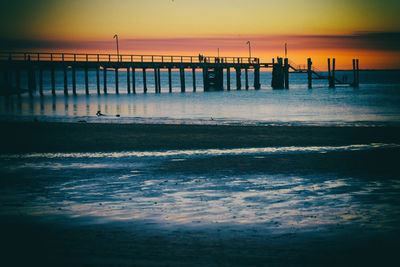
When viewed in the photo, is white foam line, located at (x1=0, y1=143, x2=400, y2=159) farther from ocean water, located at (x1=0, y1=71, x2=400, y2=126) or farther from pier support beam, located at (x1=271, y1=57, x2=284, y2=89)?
pier support beam, located at (x1=271, y1=57, x2=284, y2=89)

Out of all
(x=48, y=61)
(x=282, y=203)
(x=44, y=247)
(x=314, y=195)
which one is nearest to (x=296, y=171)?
(x=314, y=195)

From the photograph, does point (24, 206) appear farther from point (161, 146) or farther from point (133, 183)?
point (161, 146)

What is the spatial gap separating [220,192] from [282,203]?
1.12 metres

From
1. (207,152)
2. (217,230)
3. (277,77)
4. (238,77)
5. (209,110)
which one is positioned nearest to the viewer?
(217,230)

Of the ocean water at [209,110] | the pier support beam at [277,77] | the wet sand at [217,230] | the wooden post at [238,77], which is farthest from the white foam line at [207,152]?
the pier support beam at [277,77]

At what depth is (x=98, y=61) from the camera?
51.8 meters

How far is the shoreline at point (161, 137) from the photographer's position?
46.2 feet

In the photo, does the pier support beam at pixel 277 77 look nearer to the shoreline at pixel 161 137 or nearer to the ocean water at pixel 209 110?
the ocean water at pixel 209 110

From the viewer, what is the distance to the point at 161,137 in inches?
643

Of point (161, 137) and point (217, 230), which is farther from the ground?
point (161, 137)

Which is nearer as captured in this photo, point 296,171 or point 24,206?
point 24,206

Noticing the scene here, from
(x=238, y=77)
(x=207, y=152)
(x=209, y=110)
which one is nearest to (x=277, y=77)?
(x=238, y=77)

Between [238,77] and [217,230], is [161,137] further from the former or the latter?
[238,77]

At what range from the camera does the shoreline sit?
1409 cm
